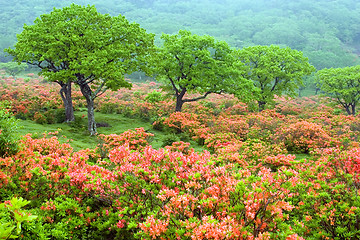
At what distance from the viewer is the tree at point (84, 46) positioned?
1548 cm

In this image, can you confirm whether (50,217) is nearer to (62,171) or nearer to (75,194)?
(75,194)

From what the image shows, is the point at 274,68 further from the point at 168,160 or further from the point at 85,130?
the point at 168,160

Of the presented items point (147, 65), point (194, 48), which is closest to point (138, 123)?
point (147, 65)

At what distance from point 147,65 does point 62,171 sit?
1460 centimetres

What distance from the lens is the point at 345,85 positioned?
29.1 meters

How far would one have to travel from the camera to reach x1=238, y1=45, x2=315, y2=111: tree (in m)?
28.5

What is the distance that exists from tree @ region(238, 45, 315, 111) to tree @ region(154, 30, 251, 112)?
772 centimetres

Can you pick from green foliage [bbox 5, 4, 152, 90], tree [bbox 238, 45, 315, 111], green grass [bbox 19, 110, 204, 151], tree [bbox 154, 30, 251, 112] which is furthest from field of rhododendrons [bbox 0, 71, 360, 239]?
tree [bbox 238, 45, 315, 111]

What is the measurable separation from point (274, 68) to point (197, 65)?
1167cm

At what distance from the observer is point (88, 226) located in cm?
538

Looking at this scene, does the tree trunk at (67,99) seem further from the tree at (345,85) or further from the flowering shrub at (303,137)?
the tree at (345,85)

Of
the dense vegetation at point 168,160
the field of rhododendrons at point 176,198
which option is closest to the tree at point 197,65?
the dense vegetation at point 168,160

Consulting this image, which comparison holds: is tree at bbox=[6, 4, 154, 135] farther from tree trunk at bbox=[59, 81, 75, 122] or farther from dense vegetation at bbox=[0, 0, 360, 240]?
tree trunk at bbox=[59, 81, 75, 122]

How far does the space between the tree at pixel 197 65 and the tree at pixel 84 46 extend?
155 inches
